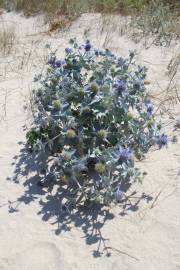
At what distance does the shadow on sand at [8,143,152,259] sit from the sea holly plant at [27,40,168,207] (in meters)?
0.07

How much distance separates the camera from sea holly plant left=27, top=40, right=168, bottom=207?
3.23m

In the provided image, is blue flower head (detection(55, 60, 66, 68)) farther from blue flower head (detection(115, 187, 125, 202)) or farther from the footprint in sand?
the footprint in sand

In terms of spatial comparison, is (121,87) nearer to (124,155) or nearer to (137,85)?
(137,85)

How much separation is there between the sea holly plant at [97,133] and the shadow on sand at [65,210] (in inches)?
2.7

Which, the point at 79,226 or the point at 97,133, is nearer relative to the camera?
the point at 79,226

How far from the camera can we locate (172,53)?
5.55 meters

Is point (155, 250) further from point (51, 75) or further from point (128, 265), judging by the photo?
point (51, 75)

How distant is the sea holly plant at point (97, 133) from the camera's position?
323 centimetres

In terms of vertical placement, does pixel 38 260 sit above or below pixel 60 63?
below

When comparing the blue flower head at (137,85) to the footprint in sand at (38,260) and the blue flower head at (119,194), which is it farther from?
the footprint in sand at (38,260)

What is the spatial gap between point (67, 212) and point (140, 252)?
626 millimetres

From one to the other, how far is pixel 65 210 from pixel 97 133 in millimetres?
597

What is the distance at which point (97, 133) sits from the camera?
3371mm

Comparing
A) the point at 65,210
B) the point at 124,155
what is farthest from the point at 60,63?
the point at 65,210
